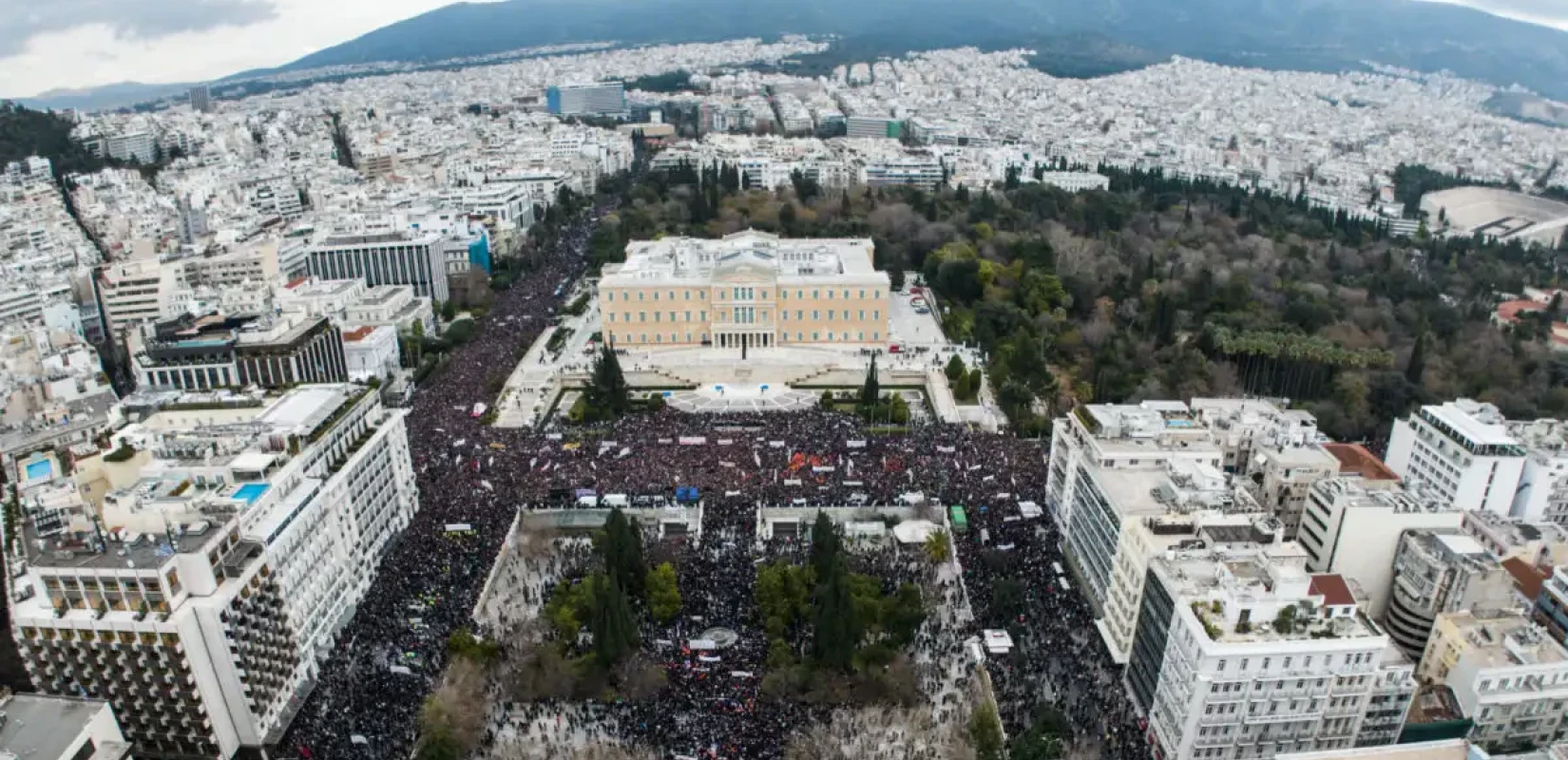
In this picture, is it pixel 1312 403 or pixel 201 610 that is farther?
pixel 1312 403

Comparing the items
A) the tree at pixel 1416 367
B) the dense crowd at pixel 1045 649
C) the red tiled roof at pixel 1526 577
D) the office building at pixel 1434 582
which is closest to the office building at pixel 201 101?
the dense crowd at pixel 1045 649

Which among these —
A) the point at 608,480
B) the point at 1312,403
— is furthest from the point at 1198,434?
the point at 608,480

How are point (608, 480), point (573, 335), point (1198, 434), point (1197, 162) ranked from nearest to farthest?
point (1198, 434) < point (608, 480) < point (573, 335) < point (1197, 162)

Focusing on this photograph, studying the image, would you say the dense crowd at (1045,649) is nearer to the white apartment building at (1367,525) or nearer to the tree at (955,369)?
the white apartment building at (1367,525)

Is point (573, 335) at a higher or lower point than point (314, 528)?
lower

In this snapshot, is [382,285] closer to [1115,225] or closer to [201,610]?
[201,610]

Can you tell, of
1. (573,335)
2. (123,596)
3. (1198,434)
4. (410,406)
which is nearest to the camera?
(123,596)

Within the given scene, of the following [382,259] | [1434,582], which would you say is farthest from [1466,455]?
[382,259]
